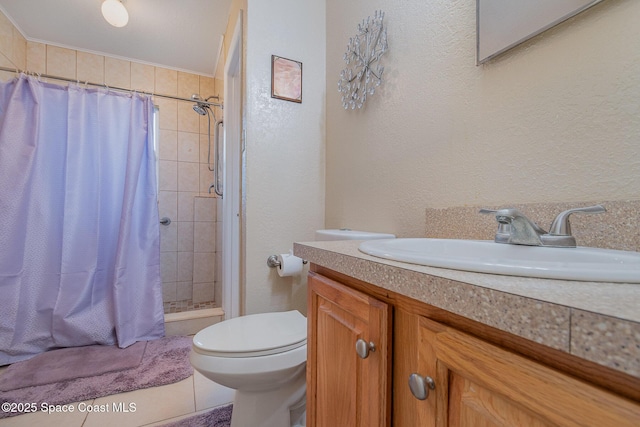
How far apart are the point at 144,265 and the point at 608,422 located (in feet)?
7.33

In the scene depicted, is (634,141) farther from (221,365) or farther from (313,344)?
(221,365)

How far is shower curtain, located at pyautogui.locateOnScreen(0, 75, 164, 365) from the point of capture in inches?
64.7

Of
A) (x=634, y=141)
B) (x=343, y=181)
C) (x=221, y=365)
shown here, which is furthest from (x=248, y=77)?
(x=634, y=141)

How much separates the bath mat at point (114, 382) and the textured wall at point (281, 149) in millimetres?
622

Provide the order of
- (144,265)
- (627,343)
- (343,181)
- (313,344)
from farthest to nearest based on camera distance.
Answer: (144,265) → (343,181) → (313,344) → (627,343)

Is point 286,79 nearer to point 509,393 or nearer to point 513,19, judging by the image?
point 513,19

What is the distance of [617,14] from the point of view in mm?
527

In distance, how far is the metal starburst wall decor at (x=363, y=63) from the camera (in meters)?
1.14

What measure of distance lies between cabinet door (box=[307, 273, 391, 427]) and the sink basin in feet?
0.35

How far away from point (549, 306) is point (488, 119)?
26.7 inches

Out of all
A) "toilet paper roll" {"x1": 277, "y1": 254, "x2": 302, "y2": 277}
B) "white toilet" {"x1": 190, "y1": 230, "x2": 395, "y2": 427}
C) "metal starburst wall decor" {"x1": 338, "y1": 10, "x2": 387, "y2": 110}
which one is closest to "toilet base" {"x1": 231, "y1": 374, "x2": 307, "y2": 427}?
"white toilet" {"x1": 190, "y1": 230, "x2": 395, "y2": 427}

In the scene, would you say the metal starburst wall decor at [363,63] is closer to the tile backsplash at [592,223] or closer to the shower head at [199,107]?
the tile backsplash at [592,223]

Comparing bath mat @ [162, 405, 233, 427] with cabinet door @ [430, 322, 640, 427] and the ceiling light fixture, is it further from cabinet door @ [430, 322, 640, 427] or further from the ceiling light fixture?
the ceiling light fixture

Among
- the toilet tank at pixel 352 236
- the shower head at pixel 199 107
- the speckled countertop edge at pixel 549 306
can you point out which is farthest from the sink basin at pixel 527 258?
the shower head at pixel 199 107
